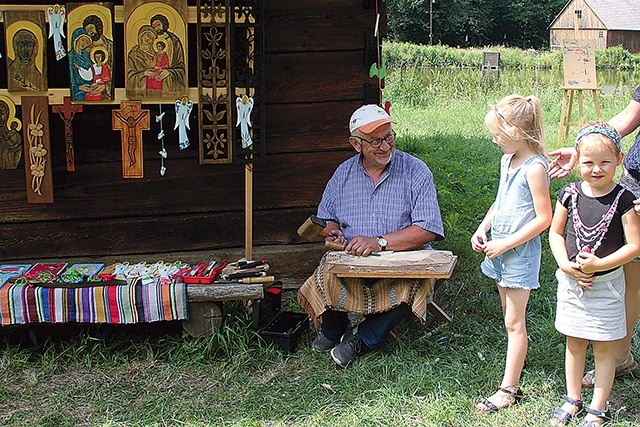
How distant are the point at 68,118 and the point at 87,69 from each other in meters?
0.32

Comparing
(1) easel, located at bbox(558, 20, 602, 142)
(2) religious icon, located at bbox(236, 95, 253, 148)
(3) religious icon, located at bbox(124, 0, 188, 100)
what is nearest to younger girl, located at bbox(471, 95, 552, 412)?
(2) religious icon, located at bbox(236, 95, 253, 148)

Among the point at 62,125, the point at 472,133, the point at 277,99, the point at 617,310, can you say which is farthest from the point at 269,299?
the point at 472,133

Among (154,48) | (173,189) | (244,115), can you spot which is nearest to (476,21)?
(173,189)

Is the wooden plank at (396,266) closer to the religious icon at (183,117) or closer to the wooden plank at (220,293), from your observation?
the wooden plank at (220,293)

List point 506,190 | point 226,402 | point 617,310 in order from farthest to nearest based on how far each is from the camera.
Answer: point 226,402 → point 506,190 → point 617,310

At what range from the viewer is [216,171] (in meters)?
4.86

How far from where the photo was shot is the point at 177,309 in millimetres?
4125

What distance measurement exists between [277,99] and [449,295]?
1.78 metres

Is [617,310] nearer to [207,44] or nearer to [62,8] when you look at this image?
[207,44]

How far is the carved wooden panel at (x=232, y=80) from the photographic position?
4.27 m

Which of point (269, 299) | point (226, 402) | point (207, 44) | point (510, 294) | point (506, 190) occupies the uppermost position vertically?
point (207, 44)

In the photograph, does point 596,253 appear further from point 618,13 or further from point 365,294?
point 618,13

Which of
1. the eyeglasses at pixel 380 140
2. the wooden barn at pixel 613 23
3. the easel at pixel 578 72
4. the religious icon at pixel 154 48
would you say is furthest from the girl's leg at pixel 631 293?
the wooden barn at pixel 613 23

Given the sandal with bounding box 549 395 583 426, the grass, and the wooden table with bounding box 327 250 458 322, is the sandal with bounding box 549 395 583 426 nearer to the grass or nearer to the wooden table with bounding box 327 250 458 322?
the grass
